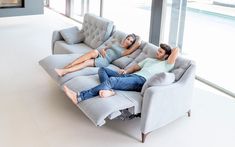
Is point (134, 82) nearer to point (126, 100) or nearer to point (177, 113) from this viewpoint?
point (126, 100)

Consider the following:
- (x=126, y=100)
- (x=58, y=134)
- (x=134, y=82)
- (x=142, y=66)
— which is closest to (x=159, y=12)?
(x=142, y=66)

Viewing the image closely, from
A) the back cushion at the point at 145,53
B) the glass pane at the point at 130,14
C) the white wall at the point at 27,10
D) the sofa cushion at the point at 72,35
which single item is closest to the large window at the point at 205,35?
the glass pane at the point at 130,14

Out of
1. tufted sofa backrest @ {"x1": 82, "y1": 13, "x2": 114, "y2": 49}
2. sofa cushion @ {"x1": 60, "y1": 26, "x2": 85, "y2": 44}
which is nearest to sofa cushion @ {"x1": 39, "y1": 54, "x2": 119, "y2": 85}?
tufted sofa backrest @ {"x1": 82, "y1": 13, "x2": 114, "y2": 49}

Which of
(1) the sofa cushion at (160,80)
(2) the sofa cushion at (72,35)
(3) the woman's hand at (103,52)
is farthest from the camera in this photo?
(2) the sofa cushion at (72,35)

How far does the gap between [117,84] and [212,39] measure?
258 cm

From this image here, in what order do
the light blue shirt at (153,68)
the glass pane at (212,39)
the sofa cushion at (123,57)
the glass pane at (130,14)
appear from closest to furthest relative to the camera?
the light blue shirt at (153,68), the sofa cushion at (123,57), the glass pane at (212,39), the glass pane at (130,14)

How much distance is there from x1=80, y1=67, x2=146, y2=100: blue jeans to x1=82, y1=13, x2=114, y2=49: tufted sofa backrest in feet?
4.21

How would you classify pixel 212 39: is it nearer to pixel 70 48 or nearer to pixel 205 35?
pixel 205 35

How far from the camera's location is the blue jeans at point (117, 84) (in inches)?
128

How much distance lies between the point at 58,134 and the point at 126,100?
31.7 inches

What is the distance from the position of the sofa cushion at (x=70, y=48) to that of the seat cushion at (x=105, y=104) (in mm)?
1266

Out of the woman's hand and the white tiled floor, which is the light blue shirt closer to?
the white tiled floor

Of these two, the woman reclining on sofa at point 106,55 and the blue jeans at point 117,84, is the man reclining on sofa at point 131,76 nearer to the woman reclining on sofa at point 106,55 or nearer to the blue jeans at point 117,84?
the blue jeans at point 117,84

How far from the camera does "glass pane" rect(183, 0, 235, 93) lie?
4824 mm
